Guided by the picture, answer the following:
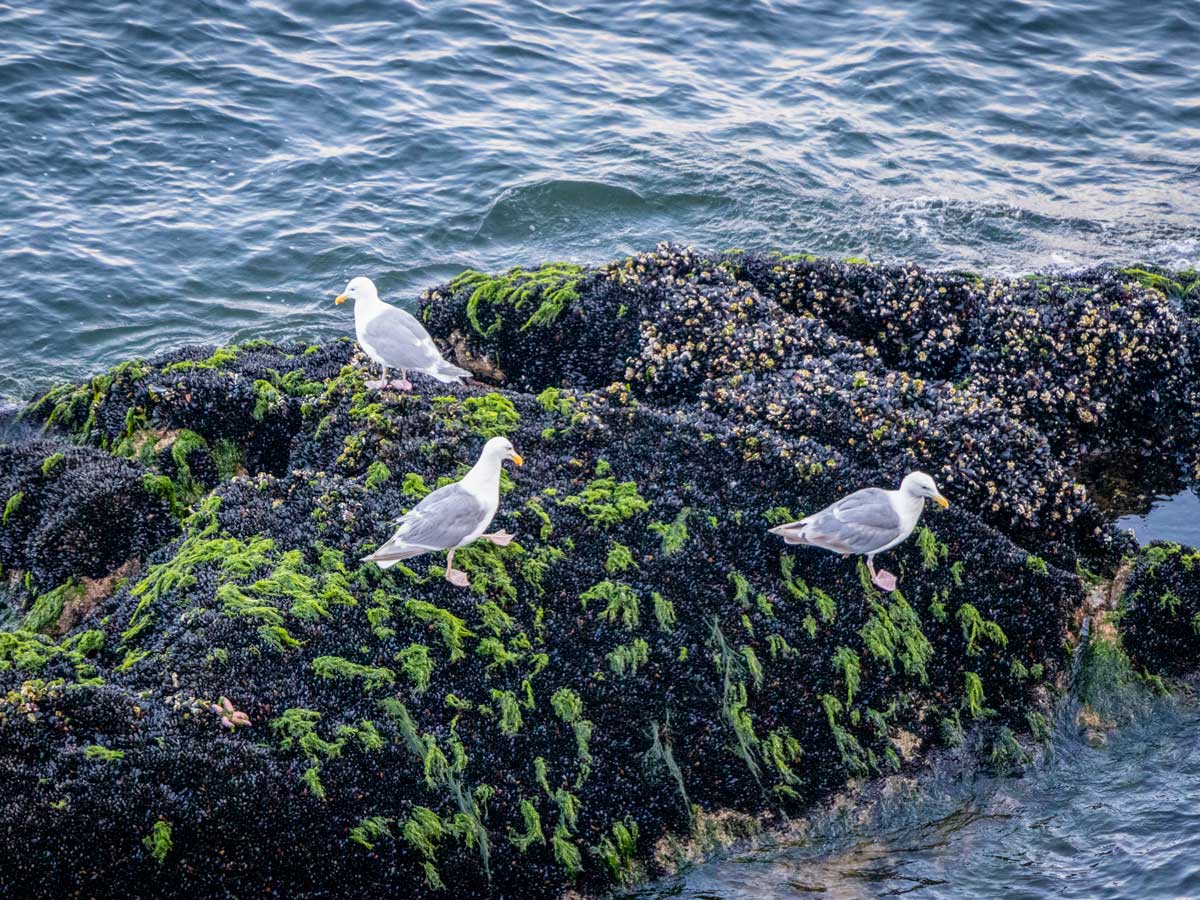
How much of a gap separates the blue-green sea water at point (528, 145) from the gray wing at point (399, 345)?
5.20 metres

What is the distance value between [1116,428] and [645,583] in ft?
19.2

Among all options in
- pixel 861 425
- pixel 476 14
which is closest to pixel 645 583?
pixel 861 425

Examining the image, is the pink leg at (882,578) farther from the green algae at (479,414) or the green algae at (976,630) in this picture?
the green algae at (479,414)

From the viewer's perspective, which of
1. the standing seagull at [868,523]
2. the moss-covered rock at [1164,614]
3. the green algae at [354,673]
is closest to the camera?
the green algae at [354,673]

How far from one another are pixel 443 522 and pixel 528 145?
13601 millimetres

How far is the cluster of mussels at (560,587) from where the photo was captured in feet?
20.5

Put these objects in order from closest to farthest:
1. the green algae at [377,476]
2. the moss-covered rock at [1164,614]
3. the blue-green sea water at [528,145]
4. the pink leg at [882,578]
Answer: the pink leg at [882,578], the moss-covered rock at [1164,614], the green algae at [377,476], the blue-green sea water at [528,145]

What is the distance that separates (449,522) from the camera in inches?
290

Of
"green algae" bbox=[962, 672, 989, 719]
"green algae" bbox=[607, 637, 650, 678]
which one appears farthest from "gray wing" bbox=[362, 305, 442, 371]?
"green algae" bbox=[962, 672, 989, 719]

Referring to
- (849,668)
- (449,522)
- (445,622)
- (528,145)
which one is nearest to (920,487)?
(849,668)

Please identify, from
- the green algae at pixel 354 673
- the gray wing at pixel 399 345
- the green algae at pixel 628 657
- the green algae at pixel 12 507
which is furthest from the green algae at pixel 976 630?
the green algae at pixel 12 507

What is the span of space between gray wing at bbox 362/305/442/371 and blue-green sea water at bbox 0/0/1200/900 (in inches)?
205

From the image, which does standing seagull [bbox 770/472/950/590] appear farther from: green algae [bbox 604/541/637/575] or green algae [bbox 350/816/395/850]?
green algae [bbox 350/816/395/850]

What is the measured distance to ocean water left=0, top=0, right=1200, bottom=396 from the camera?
52.7ft
